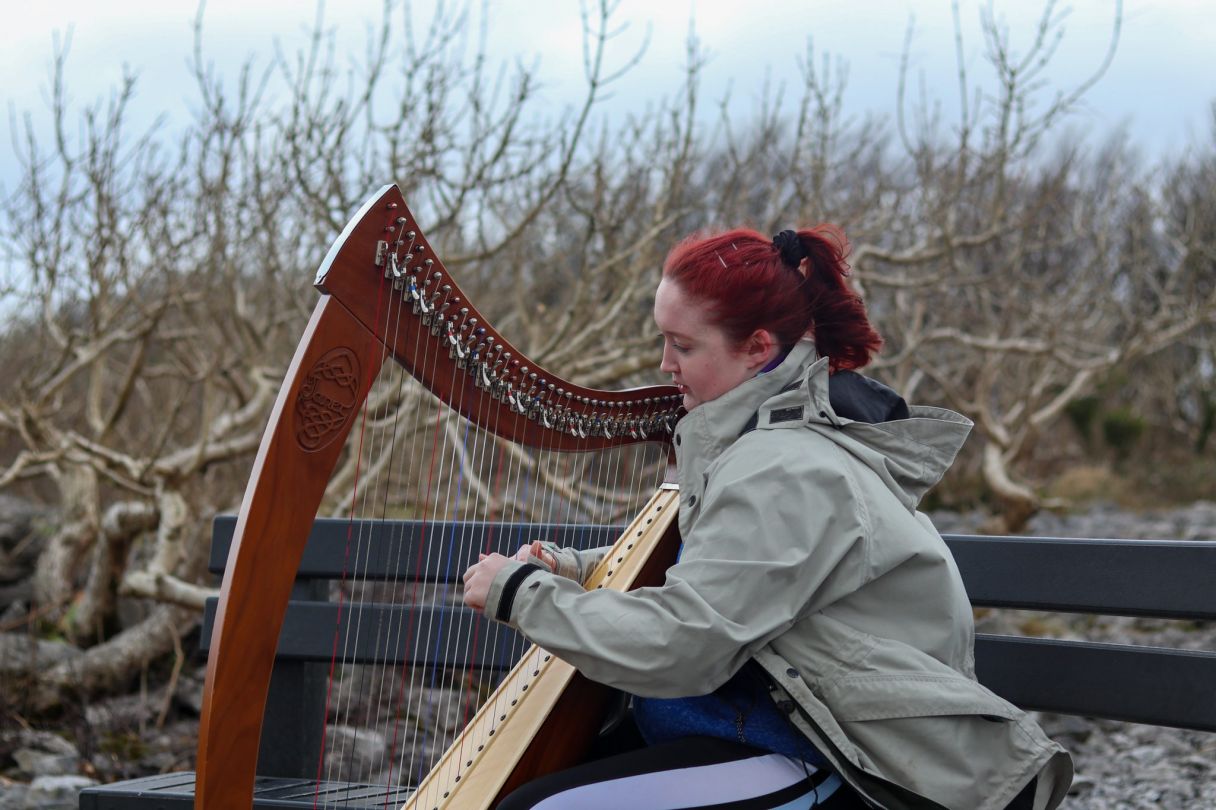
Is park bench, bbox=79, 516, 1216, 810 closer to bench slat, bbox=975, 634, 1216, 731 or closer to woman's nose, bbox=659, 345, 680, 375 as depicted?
bench slat, bbox=975, 634, 1216, 731

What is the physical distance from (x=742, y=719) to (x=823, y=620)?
8.7 inches

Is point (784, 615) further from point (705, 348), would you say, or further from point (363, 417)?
point (363, 417)

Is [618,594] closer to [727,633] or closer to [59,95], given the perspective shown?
[727,633]

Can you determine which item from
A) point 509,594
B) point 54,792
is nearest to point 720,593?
point 509,594

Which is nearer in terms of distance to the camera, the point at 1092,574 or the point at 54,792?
the point at 1092,574

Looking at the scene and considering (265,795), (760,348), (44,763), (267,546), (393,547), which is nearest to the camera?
(267,546)

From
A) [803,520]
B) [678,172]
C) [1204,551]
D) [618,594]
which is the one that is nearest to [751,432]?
[803,520]

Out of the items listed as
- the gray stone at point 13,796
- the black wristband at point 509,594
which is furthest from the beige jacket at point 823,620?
the gray stone at point 13,796

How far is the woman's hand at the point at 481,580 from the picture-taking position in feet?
6.30

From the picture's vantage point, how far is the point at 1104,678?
2.42 meters

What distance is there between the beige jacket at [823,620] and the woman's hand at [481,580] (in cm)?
2

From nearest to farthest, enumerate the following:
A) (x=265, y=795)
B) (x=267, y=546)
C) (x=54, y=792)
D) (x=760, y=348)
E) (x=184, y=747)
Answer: (x=267, y=546)
(x=760, y=348)
(x=265, y=795)
(x=54, y=792)
(x=184, y=747)

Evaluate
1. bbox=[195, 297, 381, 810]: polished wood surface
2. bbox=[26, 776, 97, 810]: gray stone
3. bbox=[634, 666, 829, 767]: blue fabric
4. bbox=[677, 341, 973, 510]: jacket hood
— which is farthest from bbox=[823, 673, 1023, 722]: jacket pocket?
bbox=[26, 776, 97, 810]: gray stone

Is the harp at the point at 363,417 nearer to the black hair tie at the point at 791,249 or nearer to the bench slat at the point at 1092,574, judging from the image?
the black hair tie at the point at 791,249
